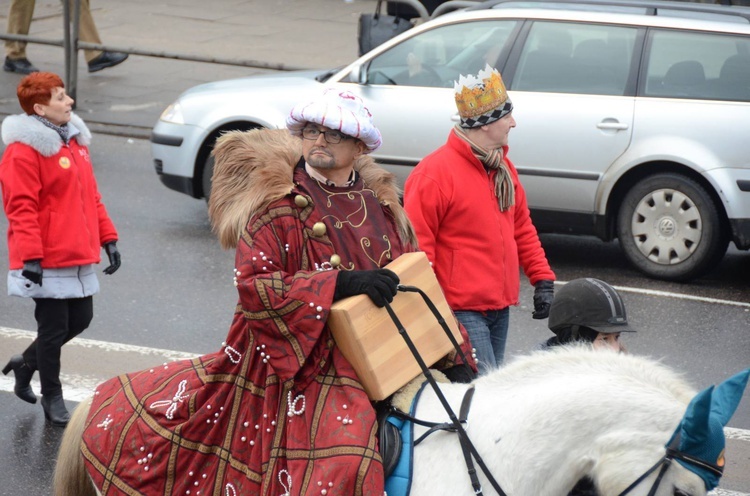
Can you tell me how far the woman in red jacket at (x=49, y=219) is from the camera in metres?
5.63

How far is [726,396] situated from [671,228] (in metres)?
5.86

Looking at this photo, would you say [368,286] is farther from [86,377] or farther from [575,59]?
[575,59]

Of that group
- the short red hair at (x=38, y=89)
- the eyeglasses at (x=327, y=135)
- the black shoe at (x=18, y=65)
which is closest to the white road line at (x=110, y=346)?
the short red hair at (x=38, y=89)

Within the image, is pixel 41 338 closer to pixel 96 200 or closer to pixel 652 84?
pixel 96 200

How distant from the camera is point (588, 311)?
3.93 m

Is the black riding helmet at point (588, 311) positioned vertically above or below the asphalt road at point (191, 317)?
above

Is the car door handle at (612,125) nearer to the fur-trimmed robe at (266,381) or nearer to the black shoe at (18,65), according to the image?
the fur-trimmed robe at (266,381)

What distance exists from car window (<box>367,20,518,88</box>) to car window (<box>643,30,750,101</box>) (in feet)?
3.81

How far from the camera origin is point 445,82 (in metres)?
8.62

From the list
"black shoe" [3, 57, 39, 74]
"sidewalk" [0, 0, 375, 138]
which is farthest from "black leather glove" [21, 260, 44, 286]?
"black shoe" [3, 57, 39, 74]

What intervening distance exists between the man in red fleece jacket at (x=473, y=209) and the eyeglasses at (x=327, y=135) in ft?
3.86

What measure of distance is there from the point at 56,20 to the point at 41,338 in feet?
42.1

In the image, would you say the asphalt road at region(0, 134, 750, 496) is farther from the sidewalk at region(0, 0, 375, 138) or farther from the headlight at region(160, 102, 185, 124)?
the sidewalk at region(0, 0, 375, 138)

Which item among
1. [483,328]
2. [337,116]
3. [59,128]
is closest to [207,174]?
[59,128]
